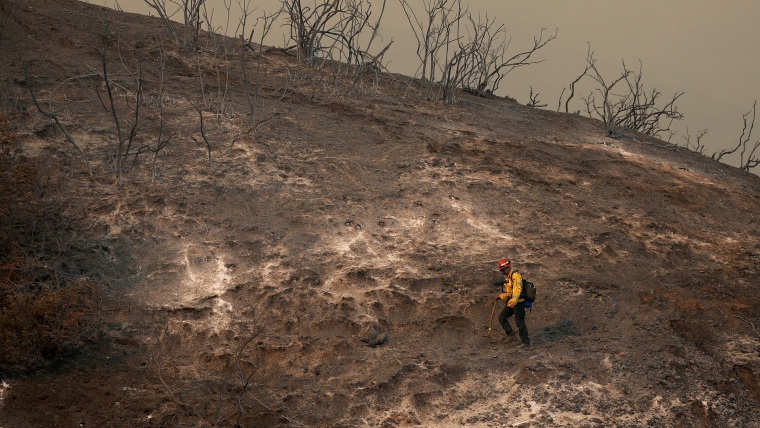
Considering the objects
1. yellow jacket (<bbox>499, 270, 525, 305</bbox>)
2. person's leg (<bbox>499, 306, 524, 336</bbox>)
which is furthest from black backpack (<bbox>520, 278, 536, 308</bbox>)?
person's leg (<bbox>499, 306, 524, 336</bbox>)

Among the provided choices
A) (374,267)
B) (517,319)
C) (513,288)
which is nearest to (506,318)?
(517,319)

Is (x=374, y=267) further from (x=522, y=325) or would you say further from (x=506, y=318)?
(x=522, y=325)

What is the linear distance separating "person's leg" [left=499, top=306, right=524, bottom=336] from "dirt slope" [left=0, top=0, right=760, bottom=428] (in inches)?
7.1

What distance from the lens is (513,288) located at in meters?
8.41

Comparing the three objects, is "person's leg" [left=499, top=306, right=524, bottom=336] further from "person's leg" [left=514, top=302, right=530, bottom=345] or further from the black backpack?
the black backpack

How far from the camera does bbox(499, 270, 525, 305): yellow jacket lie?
8.39m

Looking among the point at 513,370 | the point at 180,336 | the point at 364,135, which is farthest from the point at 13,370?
the point at 364,135

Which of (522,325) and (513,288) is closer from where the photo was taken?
(513,288)

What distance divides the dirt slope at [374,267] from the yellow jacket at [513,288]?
56cm

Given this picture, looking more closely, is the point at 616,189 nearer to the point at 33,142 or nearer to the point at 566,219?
the point at 566,219

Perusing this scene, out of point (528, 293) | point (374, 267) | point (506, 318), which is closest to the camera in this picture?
point (528, 293)

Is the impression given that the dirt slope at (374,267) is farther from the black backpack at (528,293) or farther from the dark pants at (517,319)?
the black backpack at (528,293)

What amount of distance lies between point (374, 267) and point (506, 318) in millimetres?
1833

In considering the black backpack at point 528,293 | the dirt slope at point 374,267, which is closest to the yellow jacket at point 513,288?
the black backpack at point 528,293
